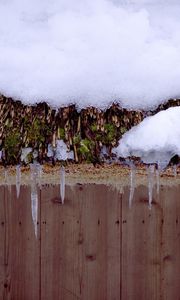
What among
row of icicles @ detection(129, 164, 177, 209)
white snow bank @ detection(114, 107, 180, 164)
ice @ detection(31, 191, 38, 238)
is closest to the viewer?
white snow bank @ detection(114, 107, 180, 164)

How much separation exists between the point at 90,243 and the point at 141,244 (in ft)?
0.82

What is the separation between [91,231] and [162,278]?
41cm

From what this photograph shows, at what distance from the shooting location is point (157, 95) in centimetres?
245

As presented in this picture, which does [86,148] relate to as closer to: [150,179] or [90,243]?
[150,179]

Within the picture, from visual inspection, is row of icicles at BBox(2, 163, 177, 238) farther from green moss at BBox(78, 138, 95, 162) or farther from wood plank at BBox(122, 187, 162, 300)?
green moss at BBox(78, 138, 95, 162)

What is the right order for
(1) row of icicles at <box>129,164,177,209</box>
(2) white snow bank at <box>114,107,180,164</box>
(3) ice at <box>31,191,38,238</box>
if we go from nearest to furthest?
(2) white snow bank at <box>114,107,180,164</box>, (1) row of icicles at <box>129,164,177,209</box>, (3) ice at <box>31,191,38,238</box>

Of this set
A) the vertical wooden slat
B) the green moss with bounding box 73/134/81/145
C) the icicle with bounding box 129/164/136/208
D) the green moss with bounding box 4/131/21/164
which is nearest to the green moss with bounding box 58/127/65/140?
the green moss with bounding box 73/134/81/145

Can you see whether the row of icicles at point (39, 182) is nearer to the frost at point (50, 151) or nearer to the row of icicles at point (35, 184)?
the row of icicles at point (35, 184)

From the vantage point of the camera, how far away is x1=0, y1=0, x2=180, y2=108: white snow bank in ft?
7.98

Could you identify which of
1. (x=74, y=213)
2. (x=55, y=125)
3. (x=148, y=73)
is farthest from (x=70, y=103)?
(x=74, y=213)

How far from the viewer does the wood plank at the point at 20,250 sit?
3059 millimetres

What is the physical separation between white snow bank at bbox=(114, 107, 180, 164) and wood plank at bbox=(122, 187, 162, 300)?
2.04 feet

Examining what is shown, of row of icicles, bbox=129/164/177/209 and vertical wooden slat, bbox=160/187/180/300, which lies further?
vertical wooden slat, bbox=160/187/180/300

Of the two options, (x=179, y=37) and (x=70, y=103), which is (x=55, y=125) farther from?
(x=179, y=37)
